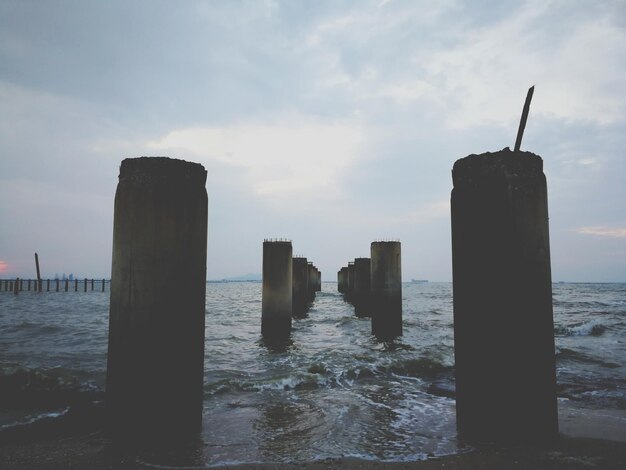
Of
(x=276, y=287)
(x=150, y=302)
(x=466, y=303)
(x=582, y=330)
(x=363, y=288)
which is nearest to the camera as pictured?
(x=150, y=302)

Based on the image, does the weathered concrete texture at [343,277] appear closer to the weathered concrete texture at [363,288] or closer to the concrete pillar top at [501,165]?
the weathered concrete texture at [363,288]

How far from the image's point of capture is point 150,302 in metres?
3.06

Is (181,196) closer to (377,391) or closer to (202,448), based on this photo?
(202,448)

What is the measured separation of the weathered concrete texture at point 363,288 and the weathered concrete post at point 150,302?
13.6 meters

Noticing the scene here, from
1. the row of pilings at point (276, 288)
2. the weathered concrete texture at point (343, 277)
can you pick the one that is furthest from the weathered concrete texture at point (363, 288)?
the weathered concrete texture at point (343, 277)

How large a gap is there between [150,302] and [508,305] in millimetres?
2709

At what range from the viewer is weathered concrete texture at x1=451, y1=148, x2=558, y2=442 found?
3068 mm

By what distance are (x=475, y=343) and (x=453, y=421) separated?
132 centimetres

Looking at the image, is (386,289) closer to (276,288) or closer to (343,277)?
(276,288)

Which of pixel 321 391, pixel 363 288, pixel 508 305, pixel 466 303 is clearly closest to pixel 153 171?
pixel 466 303

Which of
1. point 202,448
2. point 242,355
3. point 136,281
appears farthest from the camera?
point 242,355

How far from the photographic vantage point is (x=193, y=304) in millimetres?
3211

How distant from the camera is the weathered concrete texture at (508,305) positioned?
307cm

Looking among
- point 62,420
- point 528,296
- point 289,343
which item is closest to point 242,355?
point 289,343
